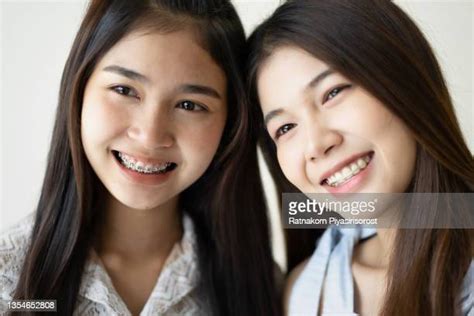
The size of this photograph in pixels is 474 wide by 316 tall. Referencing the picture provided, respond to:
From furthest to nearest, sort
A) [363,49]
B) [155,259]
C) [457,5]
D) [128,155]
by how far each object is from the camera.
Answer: [457,5], [155,259], [128,155], [363,49]

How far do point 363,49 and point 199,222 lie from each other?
0.51 metres

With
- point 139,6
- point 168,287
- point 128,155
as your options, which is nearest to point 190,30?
point 139,6

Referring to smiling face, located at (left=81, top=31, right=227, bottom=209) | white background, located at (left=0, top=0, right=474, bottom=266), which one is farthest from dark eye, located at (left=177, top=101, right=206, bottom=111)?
white background, located at (left=0, top=0, right=474, bottom=266)

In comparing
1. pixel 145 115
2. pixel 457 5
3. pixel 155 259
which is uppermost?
pixel 457 5

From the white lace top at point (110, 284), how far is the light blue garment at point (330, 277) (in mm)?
192

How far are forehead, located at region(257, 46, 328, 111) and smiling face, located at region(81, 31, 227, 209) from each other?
9 cm

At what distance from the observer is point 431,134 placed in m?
0.85

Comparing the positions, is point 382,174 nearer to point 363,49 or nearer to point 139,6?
point 363,49

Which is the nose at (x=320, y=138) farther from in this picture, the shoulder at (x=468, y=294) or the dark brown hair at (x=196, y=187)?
the shoulder at (x=468, y=294)

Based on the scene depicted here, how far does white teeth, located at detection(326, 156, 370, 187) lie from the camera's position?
869 millimetres

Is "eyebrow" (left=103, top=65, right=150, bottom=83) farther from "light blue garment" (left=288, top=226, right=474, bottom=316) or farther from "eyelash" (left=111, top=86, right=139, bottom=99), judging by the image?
"light blue garment" (left=288, top=226, right=474, bottom=316)

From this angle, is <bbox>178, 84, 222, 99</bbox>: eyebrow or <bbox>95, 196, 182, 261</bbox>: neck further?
<bbox>95, 196, 182, 261</bbox>: neck

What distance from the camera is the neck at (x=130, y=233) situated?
1069 mm

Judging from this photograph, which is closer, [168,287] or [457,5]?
[168,287]
